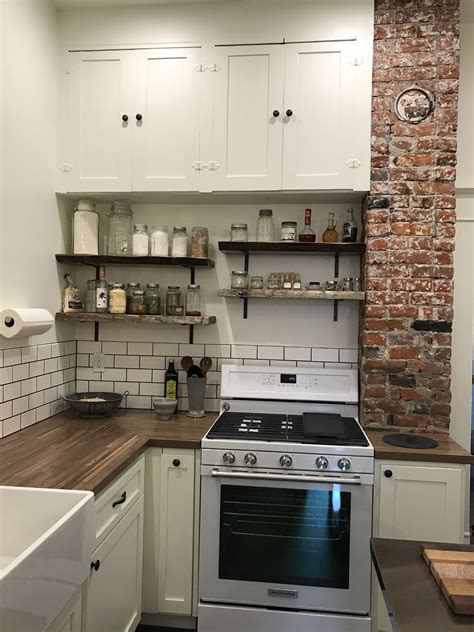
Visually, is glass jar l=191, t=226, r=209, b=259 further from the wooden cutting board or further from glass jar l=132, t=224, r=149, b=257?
the wooden cutting board

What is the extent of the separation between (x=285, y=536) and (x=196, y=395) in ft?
2.95

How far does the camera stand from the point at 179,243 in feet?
9.57

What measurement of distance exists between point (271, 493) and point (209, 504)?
29 centimetres

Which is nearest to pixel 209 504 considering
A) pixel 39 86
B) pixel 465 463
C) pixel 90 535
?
pixel 90 535

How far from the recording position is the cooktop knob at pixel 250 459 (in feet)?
7.72

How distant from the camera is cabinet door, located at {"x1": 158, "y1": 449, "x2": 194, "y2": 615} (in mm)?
2424

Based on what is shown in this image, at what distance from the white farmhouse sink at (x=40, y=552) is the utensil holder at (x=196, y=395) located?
4.06 ft

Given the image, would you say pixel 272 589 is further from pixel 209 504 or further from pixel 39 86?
pixel 39 86

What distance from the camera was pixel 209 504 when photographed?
7.79 ft

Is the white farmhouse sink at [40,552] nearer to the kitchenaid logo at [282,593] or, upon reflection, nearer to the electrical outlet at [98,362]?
the kitchenaid logo at [282,593]

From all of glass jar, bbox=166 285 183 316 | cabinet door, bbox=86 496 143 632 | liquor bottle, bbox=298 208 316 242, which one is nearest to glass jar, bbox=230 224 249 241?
liquor bottle, bbox=298 208 316 242

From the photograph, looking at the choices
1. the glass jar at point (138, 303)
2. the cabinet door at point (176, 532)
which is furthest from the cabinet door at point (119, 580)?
the glass jar at point (138, 303)

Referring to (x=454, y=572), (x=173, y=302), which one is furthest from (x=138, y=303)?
(x=454, y=572)

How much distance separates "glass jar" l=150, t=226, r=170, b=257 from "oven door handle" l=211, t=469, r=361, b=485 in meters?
1.23
